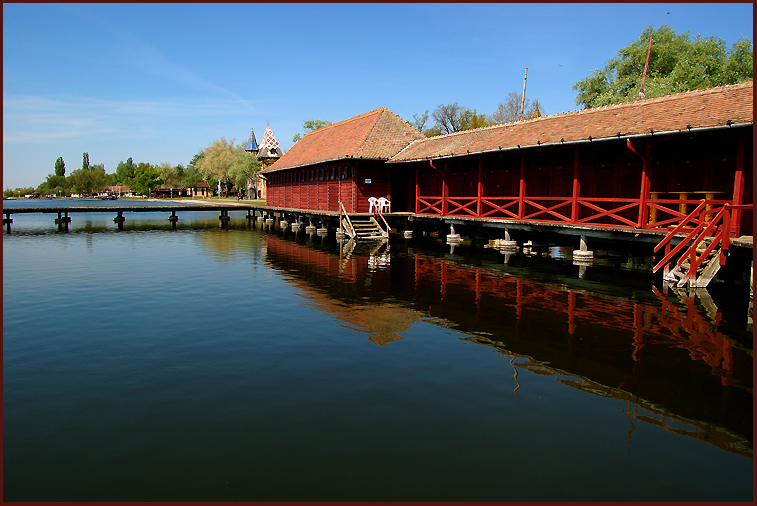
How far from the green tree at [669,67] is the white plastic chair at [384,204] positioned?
21443mm

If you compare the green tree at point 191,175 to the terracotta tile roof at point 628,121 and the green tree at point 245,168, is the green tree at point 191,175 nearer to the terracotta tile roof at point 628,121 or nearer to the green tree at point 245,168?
the green tree at point 245,168

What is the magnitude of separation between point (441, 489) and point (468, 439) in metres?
1.03

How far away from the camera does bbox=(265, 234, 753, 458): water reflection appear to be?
22.1 feet

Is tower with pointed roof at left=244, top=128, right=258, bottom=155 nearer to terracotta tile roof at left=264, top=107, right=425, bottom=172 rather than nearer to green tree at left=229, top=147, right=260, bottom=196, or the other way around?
green tree at left=229, top=147, right=260, bottom=196

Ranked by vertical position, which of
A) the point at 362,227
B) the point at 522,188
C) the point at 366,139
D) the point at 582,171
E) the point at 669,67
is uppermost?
the point at 669,67

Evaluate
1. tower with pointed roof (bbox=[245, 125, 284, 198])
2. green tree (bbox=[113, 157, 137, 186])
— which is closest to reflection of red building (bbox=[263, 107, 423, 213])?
tower with pointed roof (bbox=[245, 125, 284, 198])

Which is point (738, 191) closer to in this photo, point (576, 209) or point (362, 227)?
point (576, 209)

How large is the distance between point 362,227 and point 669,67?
113ft

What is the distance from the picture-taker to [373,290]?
14.5 meters

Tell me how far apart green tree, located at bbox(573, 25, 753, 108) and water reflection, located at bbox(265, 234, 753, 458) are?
3125cm

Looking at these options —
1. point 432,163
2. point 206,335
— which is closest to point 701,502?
point 206,335

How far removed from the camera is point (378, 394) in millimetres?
7051

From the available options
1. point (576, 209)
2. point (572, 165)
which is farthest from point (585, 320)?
point (572, 165)

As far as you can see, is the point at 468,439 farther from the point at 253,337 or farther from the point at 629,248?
the point at 629,248
